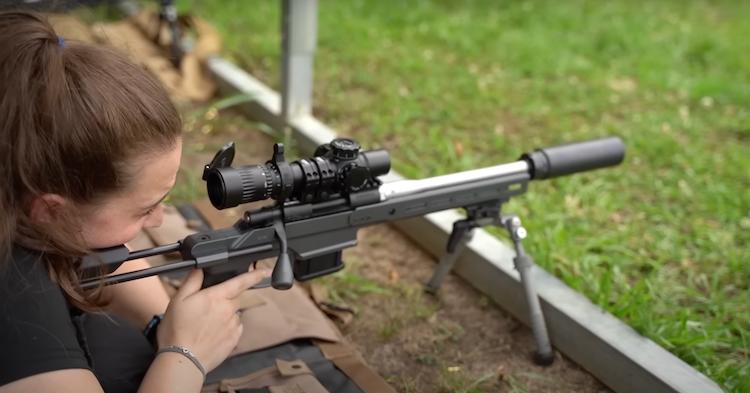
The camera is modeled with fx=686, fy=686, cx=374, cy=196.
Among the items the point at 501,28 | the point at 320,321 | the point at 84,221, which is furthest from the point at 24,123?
the point at 501,28

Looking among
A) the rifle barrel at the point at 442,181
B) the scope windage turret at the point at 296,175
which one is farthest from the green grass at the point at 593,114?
the scope windage turret at the point at 296,175

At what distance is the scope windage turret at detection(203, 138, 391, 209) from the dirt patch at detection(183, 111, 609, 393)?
78 cm

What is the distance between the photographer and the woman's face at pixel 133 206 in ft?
5.24

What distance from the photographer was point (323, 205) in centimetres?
204

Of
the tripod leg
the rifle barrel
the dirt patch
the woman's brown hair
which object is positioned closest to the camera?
the woman's brown hair

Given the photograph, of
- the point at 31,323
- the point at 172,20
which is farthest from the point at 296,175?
the point at 172,20

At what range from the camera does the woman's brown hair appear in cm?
140

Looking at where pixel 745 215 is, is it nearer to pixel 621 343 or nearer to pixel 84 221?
pixel 621 343

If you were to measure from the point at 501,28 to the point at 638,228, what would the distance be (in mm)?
3207

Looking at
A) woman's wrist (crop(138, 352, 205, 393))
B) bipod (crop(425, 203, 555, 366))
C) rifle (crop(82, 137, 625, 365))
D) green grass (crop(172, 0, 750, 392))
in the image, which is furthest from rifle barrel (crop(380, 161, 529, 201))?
woman's wrist (crop(138, 352, 205, 393))

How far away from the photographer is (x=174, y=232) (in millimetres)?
2820

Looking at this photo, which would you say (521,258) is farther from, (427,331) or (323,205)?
(323,205)

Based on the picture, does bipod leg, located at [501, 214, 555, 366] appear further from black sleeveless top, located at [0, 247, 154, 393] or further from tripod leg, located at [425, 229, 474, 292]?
black sleeveless top, located at [0, 247, 154, 393]

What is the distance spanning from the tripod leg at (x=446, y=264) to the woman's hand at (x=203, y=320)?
979mm
